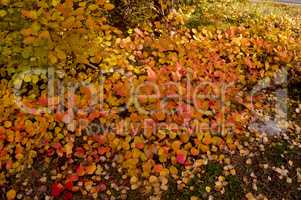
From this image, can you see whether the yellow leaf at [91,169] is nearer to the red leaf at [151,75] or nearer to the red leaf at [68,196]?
the red leaf at [68,196]

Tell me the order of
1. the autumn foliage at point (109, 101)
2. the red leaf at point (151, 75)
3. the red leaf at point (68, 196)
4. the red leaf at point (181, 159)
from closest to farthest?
the red leaf at point (68, 196)
the autumn foliage at point (109, 101)
the red leaf at point (181, 159)
the red leaf at point (151, 75)

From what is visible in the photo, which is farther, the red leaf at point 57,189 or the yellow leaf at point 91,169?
the yellow leaf at point 91,169

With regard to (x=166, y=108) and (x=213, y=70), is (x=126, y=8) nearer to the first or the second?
(x=213, y=70)

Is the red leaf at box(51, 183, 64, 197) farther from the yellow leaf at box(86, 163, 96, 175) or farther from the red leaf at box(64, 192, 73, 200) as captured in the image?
the yellow leaf at box(86, 163, 96, 175)

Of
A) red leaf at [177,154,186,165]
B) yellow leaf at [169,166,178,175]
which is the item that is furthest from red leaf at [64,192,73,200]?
red leaf at [177,154,186,165]

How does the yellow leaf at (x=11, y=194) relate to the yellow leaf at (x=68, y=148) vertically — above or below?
below

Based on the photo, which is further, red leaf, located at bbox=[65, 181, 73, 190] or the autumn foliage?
the autumn foliage

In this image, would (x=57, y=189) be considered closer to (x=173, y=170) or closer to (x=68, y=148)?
(x=68, y=148)

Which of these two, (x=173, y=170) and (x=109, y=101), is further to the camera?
(x=109, y=101)

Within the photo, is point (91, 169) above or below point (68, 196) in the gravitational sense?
above

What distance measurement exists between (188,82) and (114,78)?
123 centimetres

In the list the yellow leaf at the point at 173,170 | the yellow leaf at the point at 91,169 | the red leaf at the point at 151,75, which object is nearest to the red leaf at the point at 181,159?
the yellow leaf at the point at 173,170

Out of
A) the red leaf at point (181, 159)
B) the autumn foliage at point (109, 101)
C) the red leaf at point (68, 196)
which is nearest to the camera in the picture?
the red leaf at point (68, 196)

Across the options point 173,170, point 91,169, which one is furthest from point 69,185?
point 173,170
